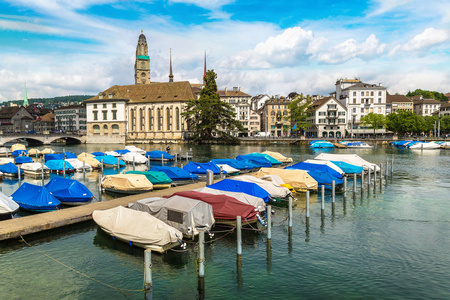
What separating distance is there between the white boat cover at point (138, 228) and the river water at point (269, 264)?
2.68 feet

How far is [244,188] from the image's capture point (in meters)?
26.2

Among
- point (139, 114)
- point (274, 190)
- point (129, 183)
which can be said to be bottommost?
point (274, 190)

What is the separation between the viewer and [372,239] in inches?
813

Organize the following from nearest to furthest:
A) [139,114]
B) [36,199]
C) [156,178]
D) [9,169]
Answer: [36,199] < [156,178] < [9,169] < [139,114]

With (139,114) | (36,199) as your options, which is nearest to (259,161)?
(36,199)

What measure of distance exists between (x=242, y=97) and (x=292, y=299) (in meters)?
→ 149

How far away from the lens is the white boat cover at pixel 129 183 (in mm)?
31853

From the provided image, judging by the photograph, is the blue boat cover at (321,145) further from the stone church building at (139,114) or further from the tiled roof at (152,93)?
the tiled roof at (152,93)

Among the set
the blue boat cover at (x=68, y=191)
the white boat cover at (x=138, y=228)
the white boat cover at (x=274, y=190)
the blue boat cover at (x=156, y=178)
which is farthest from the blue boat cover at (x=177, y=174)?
the white boat cover at (x=138, y=228)

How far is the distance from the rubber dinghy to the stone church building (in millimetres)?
109739

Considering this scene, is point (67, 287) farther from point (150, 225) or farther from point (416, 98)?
point (416, 98)

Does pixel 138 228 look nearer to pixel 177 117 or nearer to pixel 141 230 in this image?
pixel 141 230

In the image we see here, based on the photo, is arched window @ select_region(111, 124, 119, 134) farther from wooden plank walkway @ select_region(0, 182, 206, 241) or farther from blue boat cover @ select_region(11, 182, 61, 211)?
wooden plank walkway @ select_region(0, 182, 206, 241)

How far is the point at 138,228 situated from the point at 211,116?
91.9 meters
